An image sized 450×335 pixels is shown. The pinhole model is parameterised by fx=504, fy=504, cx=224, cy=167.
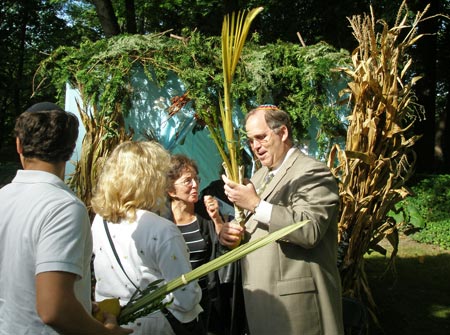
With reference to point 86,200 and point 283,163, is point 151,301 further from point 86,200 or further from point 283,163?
point 86,200

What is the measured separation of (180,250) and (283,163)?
839 millimetres

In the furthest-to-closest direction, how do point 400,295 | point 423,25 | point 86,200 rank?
point 423,25
point 400,295
point 86,200

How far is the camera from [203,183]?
18.7 feet

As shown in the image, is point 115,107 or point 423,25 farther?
point 423,25

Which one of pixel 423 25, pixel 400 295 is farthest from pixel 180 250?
pixel 423 25

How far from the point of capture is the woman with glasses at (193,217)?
127 inches

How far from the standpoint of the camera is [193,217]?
3.40 m

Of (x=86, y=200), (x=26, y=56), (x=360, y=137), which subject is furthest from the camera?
(x=26, y=56)

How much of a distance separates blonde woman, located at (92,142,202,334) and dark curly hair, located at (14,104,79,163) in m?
0.65

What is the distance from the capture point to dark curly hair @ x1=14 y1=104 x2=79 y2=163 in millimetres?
1560

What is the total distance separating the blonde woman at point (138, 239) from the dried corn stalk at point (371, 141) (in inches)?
82.1

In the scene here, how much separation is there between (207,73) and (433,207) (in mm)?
6476

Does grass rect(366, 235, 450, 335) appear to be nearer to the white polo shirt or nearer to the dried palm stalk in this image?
the dried palm stalk

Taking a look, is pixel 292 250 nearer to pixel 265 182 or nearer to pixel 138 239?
pixel 265 182
